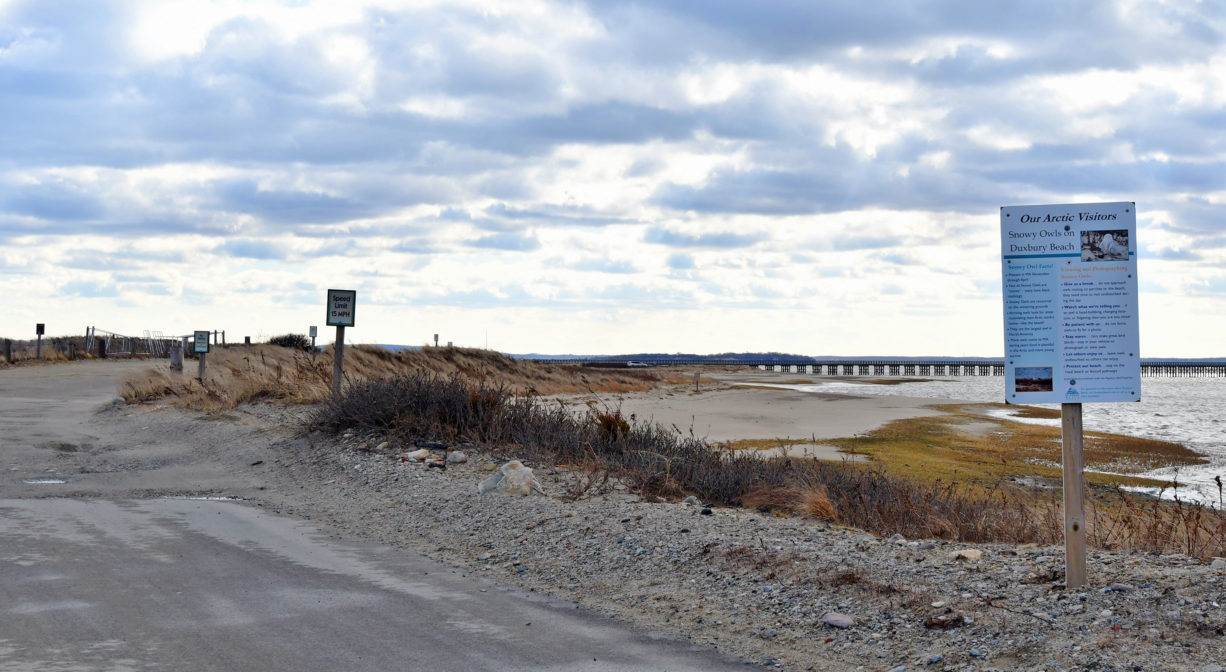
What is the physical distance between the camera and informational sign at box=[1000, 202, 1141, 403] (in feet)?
19.7

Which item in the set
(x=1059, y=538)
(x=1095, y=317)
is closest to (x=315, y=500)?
(x=1059, y=538)

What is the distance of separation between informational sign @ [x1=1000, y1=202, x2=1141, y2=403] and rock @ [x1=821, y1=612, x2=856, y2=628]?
1.59m

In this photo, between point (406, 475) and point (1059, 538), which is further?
point (406, 475)

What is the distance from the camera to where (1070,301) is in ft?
20.0

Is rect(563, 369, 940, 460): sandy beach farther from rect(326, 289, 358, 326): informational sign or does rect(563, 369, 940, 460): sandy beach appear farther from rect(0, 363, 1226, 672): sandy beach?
rect(0, 363, 1226, 672): sandy beach

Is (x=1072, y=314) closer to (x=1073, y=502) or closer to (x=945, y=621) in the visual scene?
(x=1073, y=502)

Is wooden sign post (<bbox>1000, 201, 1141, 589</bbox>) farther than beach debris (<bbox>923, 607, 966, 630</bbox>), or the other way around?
wooden sign post (<bbox>1000, 201, 1141, 589</bbox>)

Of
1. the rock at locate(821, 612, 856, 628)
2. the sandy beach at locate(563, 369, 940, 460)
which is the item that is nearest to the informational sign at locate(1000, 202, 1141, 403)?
the rock at locate(821, 612, 856, 628)

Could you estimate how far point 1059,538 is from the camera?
8.34 meters

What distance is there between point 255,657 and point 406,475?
683 cm

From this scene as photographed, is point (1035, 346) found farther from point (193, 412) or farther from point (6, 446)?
point (193, 412)

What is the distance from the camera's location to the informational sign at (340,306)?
17.7 m

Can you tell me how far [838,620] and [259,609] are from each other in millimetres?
3412

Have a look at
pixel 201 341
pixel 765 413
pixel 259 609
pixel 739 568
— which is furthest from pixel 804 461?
pixel 765 413
